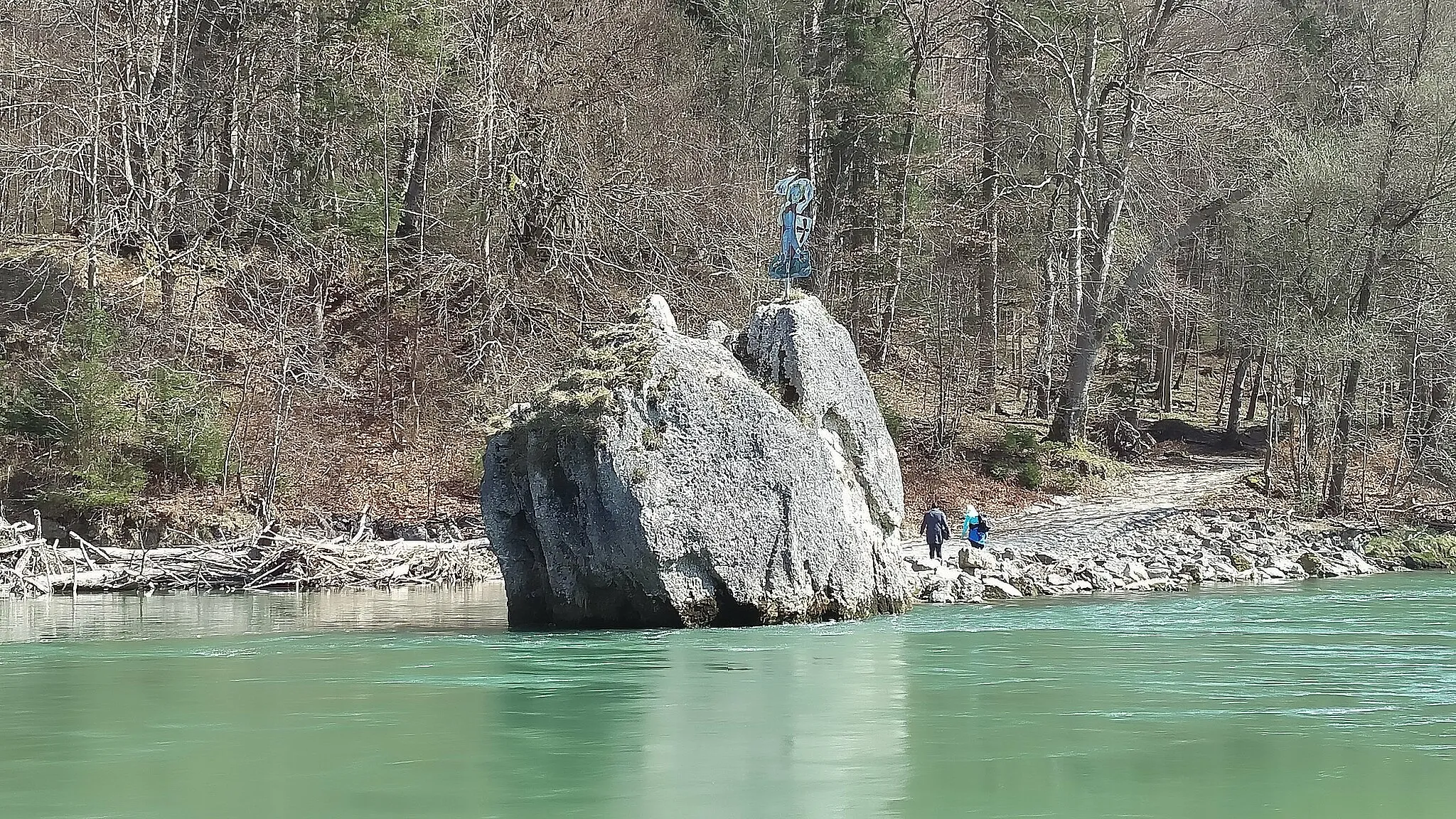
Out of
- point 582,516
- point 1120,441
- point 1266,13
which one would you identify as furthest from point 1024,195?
point 582,516

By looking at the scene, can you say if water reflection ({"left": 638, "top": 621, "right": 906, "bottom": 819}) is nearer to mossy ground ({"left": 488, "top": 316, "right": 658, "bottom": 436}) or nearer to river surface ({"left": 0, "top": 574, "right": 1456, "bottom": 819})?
river surface ({"left": 0, "top": 574, "right": 1456, "bottom": 819})

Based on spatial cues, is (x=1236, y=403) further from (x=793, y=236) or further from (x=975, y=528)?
(x=793, y=236)

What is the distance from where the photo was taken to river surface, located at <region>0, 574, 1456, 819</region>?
29.0 feet

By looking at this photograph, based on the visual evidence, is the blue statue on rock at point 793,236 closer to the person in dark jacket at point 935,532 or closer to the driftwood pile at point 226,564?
the person in dark jacket at point 935,532

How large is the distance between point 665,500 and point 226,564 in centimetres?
1132

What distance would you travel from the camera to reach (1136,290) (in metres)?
39.2

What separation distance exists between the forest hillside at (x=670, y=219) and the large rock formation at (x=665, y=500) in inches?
519

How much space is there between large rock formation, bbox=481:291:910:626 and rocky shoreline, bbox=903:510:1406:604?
494 cm

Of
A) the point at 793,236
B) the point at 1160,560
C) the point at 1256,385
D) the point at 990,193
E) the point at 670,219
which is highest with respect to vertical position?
the point at 990,193

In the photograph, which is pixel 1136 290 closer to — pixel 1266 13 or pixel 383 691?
pixel 1266 13

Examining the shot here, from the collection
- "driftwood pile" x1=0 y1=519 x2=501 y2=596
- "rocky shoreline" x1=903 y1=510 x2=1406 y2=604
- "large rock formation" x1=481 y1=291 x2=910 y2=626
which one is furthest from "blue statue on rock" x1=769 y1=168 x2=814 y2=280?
"driftwood pile" x1=0 y1=519 x2=501 y2=596

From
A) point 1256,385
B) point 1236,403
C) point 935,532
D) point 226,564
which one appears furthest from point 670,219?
point 1256,385

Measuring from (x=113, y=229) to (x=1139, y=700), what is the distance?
27187mm

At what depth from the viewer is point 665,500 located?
17.4m
